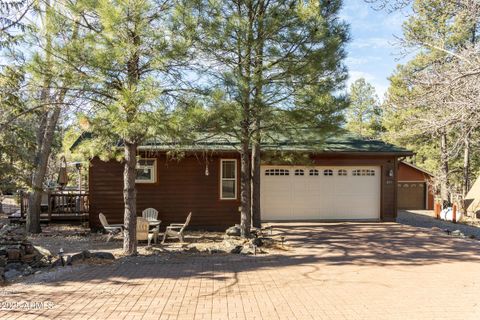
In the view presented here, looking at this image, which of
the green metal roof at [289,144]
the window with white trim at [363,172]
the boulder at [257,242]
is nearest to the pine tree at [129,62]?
the green metal roof at [289,144]

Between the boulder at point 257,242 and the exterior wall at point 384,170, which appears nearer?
the boulder at point 257,242

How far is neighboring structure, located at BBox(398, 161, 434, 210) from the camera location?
85.3 ft

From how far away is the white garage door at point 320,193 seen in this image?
15.2 m

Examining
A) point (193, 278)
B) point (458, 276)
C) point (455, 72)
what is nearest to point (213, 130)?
point (193, 278)

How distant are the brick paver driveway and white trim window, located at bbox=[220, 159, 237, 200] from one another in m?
4.41

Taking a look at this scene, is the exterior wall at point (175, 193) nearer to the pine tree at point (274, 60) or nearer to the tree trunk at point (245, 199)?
the tree trunk at point (245, 199)

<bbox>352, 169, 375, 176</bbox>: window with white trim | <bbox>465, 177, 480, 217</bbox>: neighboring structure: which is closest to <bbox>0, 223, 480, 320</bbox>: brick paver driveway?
<bbox>352, 169, 375, 176</bbox>: window with white trim

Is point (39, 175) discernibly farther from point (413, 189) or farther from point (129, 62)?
point (413, 189)

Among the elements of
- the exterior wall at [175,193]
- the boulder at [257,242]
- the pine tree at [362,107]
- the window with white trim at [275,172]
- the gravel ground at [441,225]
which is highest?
the pine tree at [362,107]

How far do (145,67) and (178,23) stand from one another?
1.15 m

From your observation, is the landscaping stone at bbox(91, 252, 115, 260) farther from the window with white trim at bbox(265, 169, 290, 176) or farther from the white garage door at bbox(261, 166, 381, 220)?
the window with white trim at bbox(265, 169, 290, 176)

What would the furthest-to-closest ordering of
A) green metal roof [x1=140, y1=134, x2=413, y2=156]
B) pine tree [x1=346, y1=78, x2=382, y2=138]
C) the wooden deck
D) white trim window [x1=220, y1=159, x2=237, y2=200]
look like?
pine tree [x1=346, y1=78, x2=382, y2=138]
the wooden deck
white trim window [x1=220, y1=159, x2=237, y2=200]
green metal roof [x1=140, y1=134, x2=413, y2=156]

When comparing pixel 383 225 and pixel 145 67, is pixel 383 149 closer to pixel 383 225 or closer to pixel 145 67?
pixel 383 225

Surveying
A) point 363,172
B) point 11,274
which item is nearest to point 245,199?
point 11,274
